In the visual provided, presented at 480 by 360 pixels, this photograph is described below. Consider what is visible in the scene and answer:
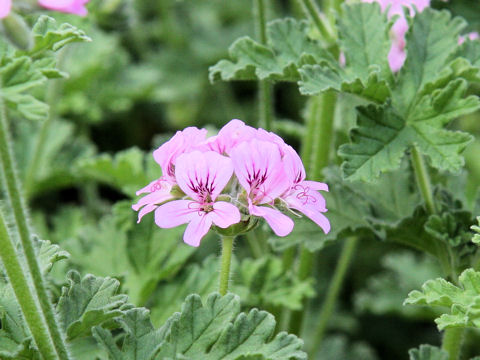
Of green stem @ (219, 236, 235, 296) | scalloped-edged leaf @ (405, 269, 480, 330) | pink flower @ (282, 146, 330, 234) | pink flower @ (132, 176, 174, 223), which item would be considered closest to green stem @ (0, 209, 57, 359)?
pink flower @ (132, 176, 174, 223)

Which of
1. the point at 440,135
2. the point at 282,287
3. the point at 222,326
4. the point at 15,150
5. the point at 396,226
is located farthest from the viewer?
the point at 15,150

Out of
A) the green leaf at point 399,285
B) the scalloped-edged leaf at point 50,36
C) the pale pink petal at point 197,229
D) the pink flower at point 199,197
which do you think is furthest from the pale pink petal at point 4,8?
the green leaf at point 399,285

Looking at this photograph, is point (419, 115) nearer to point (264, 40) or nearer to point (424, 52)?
point (424, 52)

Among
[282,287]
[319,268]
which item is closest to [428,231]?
[282,287]

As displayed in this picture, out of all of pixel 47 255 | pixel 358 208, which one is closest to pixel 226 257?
pixel 47 255

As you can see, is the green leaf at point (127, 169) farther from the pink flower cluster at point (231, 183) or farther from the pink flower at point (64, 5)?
the pink flower cluster at point (231, 183)

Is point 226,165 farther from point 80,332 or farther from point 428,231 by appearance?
point 428,231
